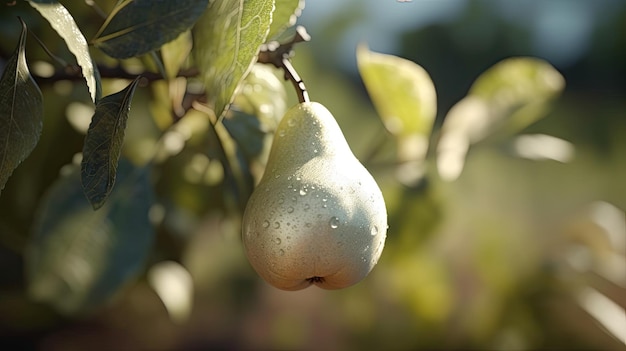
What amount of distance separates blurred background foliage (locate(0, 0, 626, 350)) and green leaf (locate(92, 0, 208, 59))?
87mm

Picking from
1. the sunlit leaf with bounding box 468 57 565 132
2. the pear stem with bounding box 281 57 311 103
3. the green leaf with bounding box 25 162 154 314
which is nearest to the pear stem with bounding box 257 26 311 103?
the pear stem with bounding box 281 57 311 103

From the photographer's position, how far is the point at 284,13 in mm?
286

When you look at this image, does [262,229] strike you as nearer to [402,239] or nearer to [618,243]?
[402,239]

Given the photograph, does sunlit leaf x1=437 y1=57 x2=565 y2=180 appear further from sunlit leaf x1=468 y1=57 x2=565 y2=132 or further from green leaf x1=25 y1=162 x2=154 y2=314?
green leaf x1=25 y1=162 x2=154 y2=314

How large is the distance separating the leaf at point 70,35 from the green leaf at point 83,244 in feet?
0.59

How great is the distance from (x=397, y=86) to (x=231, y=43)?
25 cm

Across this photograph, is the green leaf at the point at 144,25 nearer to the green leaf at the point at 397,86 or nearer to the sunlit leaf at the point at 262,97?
the sunlit leaf at the point at 262,97

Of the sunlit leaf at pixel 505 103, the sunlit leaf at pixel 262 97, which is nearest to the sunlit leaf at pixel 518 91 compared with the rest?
the sunlit leaf at pixel 505 103

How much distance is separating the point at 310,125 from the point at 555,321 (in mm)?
497

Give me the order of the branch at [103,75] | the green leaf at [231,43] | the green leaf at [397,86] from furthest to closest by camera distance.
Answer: the green leaf at [397,86], the branch at [103,75], the green leaf at [231,43]

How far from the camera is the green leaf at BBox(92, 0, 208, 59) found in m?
0.26

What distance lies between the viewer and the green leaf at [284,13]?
285mm

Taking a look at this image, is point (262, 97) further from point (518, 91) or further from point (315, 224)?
point (518, 91)

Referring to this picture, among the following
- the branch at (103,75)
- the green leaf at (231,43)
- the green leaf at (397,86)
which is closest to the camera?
the green leaf at (231,43)
